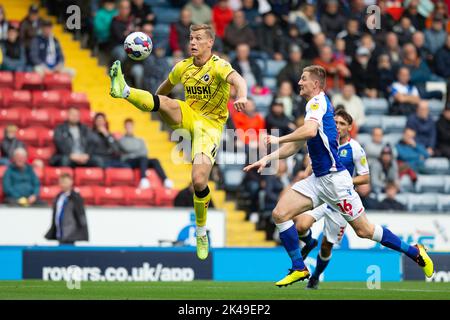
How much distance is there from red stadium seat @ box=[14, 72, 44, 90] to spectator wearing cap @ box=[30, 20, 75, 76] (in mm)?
191

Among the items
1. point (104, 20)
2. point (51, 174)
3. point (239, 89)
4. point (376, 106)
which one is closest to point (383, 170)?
point (376, 106)

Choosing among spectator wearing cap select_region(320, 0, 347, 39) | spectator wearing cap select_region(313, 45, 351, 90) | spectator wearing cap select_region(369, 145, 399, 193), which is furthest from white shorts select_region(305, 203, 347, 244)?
spectator wearing cap select_region(320, 0, 347, 39)

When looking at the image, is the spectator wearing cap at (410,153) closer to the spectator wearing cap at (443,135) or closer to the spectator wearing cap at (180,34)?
the spectator wearing cap at (443,135)

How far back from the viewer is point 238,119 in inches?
952

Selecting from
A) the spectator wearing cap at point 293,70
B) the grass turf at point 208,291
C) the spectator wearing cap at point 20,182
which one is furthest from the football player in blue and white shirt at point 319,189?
the spectator wearing cap at point 293,70

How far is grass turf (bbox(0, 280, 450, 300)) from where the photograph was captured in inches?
567

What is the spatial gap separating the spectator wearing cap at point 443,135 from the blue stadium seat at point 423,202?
1494 millimetres

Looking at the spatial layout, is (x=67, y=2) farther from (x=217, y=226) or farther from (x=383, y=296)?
(x=383, y=296)

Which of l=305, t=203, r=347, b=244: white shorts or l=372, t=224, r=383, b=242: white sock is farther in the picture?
l=305, t=203, r=347, b=244: white shorts

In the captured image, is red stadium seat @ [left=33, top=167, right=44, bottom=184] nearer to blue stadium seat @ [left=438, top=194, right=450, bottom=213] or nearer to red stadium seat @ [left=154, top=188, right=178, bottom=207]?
Result: red stadium seat @ [left=154, top=188, right=178, bottom=207]

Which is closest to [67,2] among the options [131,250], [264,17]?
[264,17]

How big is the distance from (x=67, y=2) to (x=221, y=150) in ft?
17.5

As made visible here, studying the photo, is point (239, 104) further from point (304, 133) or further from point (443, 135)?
point (443, 135)

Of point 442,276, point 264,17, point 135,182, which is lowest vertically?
point 442,276
